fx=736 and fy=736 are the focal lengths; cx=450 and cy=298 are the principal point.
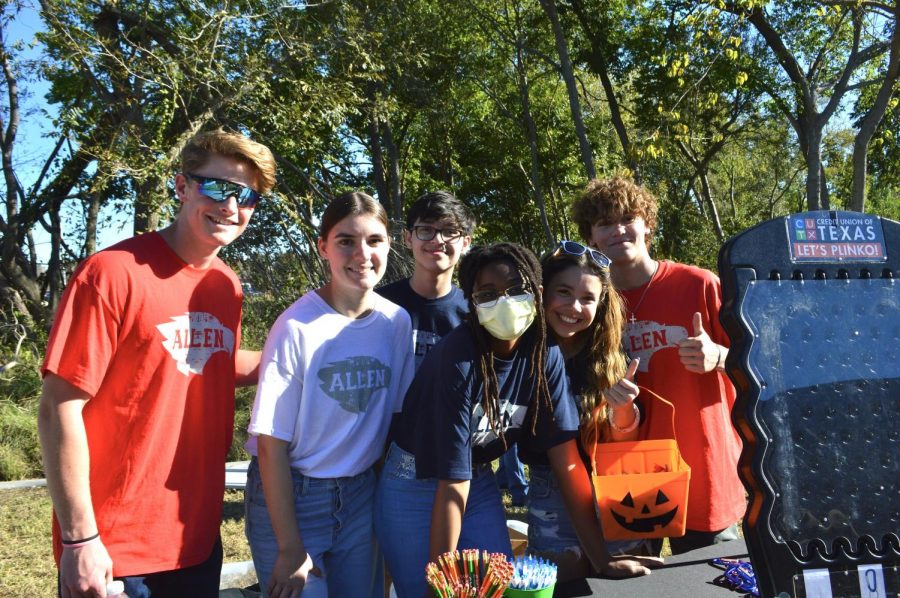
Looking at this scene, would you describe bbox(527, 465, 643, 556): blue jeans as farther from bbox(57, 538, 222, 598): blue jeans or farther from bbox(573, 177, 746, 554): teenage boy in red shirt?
bbox(57, 538, 222, 598): blue jeans

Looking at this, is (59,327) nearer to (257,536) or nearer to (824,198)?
(257,536)

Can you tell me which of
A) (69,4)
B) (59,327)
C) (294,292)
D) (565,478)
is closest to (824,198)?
(294,292)

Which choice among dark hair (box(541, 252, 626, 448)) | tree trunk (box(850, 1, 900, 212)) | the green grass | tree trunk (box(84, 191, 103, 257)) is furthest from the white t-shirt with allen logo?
tree trunk (box(84, 191, 103, 257))

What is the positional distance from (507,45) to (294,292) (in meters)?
11.7

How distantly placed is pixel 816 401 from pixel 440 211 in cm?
179

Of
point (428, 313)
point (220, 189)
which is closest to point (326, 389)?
point (220, 189)

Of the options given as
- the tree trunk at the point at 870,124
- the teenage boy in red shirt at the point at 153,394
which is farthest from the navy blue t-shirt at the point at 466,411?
the tree trunk at the point at 870,124

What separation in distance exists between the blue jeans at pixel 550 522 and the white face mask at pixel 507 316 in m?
0.65

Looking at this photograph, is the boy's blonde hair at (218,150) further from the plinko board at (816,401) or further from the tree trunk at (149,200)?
the tree trunk at (149,200)

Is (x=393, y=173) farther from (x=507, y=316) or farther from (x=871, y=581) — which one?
(x=871, y=581)

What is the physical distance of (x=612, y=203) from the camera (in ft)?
9.32

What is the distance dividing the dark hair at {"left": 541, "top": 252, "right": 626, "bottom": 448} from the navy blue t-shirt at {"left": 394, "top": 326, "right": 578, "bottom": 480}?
0.33 ft

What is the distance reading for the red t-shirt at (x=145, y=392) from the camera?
1984 mm

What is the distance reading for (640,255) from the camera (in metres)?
2.86
